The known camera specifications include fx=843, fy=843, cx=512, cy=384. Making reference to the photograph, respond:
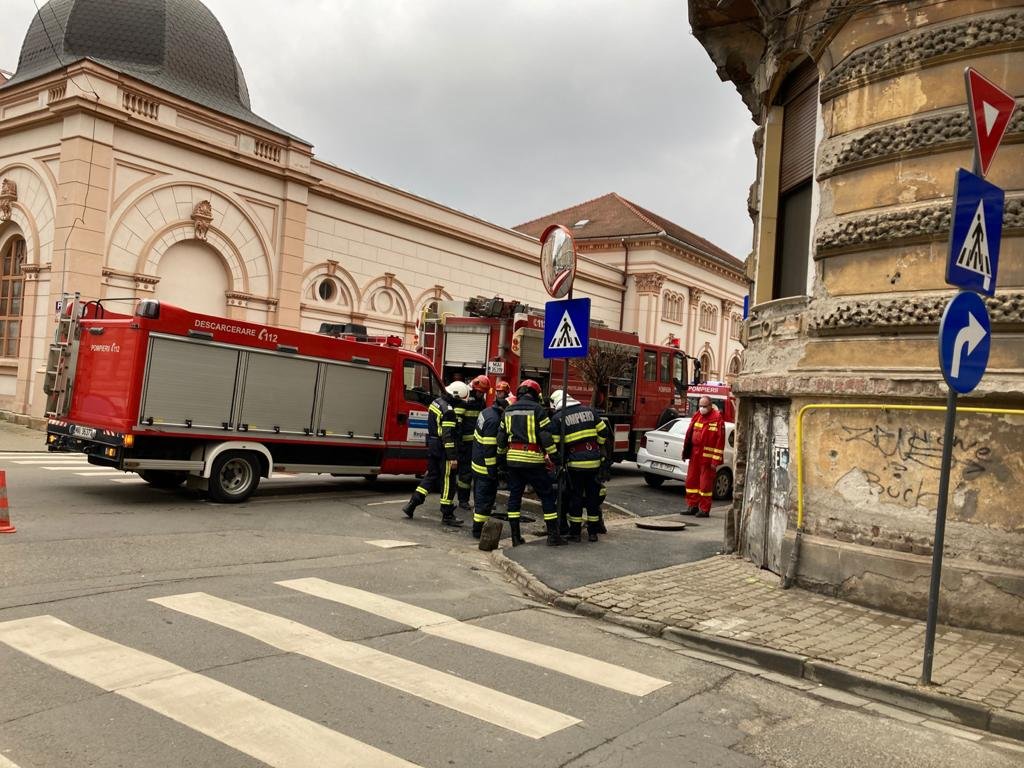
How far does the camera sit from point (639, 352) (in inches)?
762

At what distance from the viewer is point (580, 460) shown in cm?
978

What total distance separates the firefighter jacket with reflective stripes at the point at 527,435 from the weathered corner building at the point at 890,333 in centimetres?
237

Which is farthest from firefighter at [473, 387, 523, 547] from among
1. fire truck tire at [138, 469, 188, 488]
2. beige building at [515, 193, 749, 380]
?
beige building at [515, 193, 749, 380]

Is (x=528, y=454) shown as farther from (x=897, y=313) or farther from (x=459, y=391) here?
(x=897, y=313)

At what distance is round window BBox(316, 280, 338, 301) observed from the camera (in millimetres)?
26664

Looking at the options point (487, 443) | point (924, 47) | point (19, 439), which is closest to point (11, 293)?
point (19, 439)

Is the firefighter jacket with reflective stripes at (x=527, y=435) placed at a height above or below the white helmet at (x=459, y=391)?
below

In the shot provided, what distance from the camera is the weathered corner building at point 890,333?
6566mm

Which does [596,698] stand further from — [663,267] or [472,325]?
[663,267]

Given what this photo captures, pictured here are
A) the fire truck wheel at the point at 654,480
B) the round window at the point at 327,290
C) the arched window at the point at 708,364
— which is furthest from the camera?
the arched window at the point at 708,364

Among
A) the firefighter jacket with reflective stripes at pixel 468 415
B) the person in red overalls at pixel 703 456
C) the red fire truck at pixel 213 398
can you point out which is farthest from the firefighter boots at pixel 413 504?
the person in red overalls at pixel 703 456

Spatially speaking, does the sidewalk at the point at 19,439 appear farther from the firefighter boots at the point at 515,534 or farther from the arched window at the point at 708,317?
the arched window at the point at 708,317

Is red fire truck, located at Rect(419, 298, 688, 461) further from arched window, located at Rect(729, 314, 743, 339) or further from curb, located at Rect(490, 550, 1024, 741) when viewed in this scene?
arched window, located at Rect(729, 314, 743, 339)

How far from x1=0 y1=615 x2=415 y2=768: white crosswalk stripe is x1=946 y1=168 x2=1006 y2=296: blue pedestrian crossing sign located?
4202 mm
